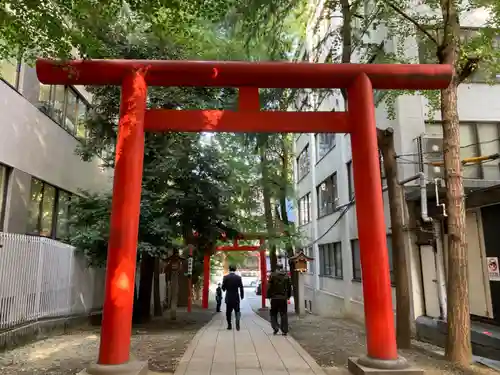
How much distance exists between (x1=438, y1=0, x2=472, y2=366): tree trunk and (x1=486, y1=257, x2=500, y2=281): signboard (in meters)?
3.13

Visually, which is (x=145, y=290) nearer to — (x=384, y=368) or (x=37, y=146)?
(x=37, y=146)

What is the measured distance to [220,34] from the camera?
13242 millimetres

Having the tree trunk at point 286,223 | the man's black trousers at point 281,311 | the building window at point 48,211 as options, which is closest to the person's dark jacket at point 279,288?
the man's black trousers at point 281,311

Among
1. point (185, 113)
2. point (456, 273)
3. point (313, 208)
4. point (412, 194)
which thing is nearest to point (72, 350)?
point (185, 113)

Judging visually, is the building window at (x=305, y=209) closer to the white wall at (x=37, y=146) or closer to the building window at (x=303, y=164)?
the building window at (x=303, y=164)

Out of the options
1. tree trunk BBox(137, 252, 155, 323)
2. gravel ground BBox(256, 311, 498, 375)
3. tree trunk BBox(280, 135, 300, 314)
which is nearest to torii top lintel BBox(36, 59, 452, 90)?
gravel ground BBox(256, 311, 498, 375)

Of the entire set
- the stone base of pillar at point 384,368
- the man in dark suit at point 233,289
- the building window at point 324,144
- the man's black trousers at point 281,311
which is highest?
the building window at point 324,144

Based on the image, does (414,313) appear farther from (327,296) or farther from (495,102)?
(327,296)

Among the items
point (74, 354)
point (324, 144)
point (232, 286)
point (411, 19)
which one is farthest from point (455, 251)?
point (324, 144)

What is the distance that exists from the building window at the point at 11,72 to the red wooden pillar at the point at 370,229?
8.32 m

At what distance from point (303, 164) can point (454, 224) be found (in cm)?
1980

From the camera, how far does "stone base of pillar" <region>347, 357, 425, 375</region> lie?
18.8ft

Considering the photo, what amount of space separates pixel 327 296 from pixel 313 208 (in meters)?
5.13

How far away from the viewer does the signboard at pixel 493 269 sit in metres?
10.7
